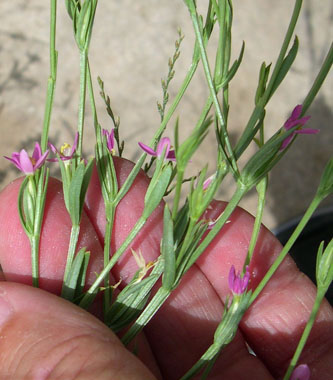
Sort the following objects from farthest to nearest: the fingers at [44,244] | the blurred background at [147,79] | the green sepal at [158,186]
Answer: the blurred background at [147,79], the fingers at [44,244], the green sepal at [158,186]

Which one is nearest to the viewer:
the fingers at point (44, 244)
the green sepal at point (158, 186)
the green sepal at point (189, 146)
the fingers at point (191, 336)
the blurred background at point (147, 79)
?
the green sepal at point (189, 146)

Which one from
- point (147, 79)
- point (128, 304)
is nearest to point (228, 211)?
point (128, 304)

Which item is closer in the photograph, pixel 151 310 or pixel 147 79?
pixel 151 310

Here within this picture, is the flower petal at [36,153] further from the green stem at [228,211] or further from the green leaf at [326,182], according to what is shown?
the green leaf at [326,182]

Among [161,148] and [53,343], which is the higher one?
[161,148]

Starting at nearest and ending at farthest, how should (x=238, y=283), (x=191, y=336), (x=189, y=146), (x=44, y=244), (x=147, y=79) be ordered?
(x=189, y=146) → (x=238, y=283) → (x=44, y=244) → (x=191, y=336) → (x=147, y=79)

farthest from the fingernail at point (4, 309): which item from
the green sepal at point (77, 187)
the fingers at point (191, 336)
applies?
the fingers at point (191, 336)

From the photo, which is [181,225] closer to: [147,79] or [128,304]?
[128,304]

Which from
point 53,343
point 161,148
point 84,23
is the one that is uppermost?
point 84,23
